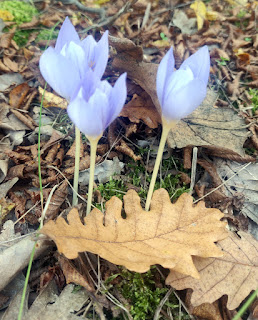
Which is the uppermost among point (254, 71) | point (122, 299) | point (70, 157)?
point (254, 71)

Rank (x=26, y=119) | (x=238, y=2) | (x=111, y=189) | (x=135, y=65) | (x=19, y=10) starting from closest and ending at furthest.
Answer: (x=111, y=189)
(x=135, y=65)
(x=26, y=119)
(x=19, y=10)
(x=238, y=2)

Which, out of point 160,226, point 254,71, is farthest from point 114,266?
point 254,71

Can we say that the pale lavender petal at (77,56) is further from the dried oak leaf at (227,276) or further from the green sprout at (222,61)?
the green sprout at (222,61)

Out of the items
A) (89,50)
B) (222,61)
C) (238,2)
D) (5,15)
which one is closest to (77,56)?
(89,50)

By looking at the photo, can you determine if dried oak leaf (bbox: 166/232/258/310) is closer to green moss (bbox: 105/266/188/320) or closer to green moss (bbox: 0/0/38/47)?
green moss (bbox: 105/266/188/320)

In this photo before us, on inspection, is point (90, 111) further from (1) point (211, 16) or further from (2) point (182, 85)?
(1) point (211, 16)

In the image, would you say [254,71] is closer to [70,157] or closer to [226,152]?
[226,152]
